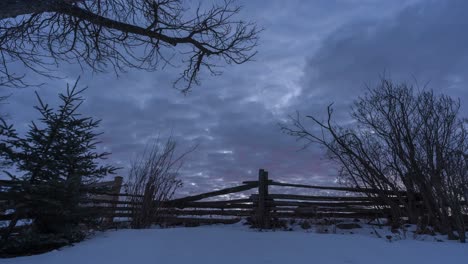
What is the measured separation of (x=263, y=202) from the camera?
7.27 meters

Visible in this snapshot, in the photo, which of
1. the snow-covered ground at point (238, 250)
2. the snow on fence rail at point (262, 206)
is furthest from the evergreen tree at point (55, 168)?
the snow on fence rail at point (262, 206)

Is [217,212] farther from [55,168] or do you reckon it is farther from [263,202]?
[55,168]

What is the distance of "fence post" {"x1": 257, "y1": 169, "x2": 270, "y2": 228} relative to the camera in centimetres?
710

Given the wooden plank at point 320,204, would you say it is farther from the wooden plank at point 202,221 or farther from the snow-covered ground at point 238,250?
the snow-covered ground at point 238,250

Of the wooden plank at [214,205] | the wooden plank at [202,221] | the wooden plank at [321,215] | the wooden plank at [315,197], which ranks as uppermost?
the wooden plank at [315,197]

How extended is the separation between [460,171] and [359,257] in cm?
356

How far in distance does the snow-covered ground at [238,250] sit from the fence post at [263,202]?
2854 millimetres

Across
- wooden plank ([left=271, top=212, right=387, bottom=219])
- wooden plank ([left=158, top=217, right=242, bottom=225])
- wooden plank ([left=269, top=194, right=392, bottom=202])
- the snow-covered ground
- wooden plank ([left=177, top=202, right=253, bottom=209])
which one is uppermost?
wooden plank ([left=269, top=194, right=392, bottom=202])

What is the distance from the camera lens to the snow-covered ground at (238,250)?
301 centimetres

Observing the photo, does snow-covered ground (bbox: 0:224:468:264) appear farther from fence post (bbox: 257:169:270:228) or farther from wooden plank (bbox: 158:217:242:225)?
wooden plank (bbox: 158:217:242:225)

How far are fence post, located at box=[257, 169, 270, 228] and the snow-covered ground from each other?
9.36 feet

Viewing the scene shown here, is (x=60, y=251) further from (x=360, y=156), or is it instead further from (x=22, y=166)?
(x=360, y=156)

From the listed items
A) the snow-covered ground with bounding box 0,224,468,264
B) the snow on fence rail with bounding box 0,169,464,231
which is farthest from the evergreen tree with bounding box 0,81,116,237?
the snow on fence rail with bounding box 0,169,464,231

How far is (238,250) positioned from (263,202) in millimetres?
4001
